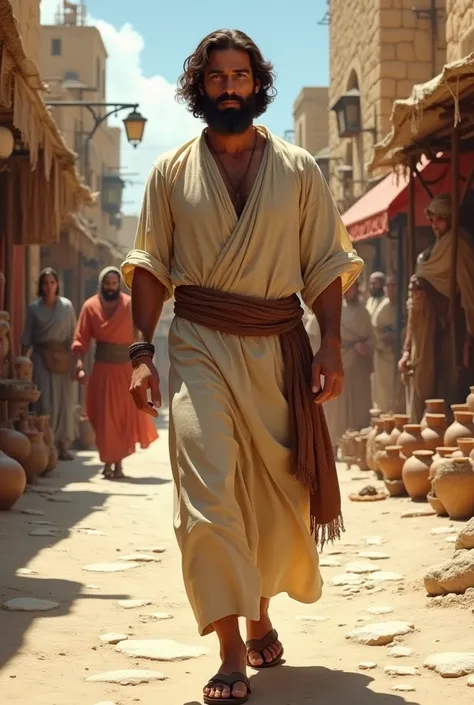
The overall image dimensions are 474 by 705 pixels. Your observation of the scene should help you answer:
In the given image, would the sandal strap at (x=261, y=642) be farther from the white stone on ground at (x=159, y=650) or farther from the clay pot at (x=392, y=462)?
the clay pot at (x=392, y=462)

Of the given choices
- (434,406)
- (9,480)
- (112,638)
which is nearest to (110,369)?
(434,406)

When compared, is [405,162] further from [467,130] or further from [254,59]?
[254,59]

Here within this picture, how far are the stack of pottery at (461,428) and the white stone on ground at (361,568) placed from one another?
2.09 meters

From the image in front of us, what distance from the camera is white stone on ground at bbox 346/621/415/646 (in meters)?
4.77

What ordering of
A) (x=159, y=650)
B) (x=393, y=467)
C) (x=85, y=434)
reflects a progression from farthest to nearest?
(x=85, y=434)
(x=393, y=467)
(x=159, y=650)

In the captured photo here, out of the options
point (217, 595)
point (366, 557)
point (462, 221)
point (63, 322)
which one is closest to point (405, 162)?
point (462, 221)

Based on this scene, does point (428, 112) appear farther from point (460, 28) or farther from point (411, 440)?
point (460, 28)

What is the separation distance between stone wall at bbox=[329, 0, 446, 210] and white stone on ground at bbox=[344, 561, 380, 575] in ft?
43.0

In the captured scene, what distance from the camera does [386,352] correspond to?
1426 centimetres

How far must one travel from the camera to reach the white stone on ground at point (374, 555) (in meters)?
6.88

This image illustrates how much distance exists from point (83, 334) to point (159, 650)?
785 cm

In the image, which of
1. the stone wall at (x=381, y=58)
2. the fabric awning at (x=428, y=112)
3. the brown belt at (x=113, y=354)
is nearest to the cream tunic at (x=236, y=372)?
the fabric awning at (x=428, y=112)

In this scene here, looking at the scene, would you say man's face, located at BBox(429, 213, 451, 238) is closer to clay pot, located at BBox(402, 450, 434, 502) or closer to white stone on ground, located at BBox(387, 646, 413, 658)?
clay pot, located at BBox(402, 450, 434, 502)

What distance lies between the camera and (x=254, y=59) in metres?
4.46
